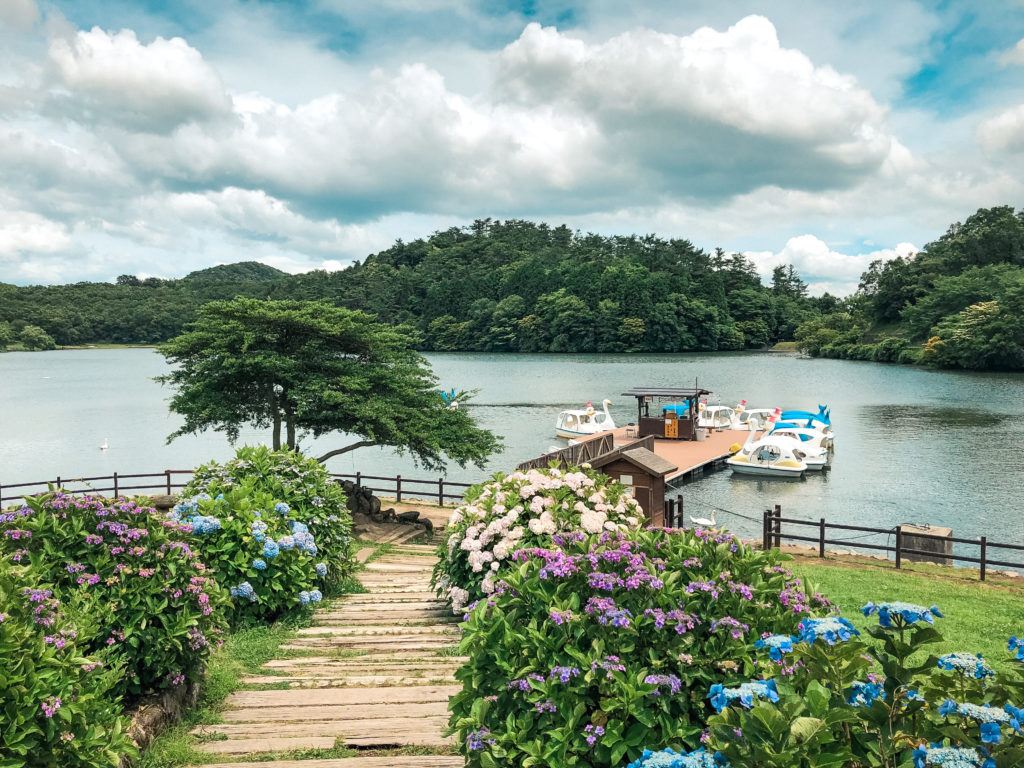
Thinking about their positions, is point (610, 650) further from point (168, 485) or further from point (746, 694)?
point (168, 485)

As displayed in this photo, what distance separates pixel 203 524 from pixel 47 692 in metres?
3.69

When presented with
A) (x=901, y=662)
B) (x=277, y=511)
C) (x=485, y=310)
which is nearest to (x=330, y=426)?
(x=277, y=511)

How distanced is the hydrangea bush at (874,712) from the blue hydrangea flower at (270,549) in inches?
242

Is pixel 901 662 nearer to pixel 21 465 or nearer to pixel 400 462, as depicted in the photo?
pixel 400 462

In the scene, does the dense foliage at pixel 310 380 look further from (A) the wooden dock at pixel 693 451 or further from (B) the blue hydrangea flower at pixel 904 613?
(B) the blue hydrangea flower at pixel 904 613

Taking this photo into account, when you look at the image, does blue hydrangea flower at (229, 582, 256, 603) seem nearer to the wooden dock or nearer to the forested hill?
the wooden dock

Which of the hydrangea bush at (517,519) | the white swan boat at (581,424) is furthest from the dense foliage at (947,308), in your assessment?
the hydrangea bush at (517,519)

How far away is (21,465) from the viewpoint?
36.0m

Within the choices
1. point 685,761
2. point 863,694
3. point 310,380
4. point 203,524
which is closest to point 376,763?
point 685,761

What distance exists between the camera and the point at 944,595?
12.4 metres

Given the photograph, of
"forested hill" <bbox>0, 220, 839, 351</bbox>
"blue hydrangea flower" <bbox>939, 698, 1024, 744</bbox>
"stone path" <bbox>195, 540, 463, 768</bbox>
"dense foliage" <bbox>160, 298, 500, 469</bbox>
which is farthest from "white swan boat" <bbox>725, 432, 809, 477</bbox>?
"forested hill" <bbox>0, 220, 839, 351</bbox>

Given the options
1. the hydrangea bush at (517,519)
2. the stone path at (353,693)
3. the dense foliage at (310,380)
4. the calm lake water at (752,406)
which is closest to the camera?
the stone path at (353,693)

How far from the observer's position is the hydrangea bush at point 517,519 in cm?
755

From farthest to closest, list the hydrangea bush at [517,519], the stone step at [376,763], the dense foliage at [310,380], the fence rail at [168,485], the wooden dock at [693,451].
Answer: the wooden dock at [693,451]
the fence rail at [168,485]
the dense foliage at [310,380]
the hydrangea bush at [517,519]
the stone step at [376,763]
